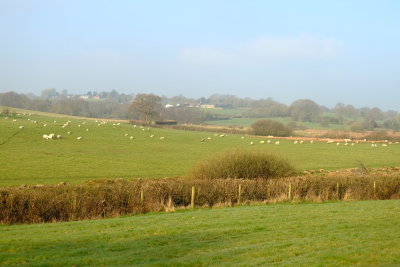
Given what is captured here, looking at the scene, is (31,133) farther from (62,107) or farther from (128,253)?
(62,107)

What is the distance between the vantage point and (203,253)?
1183 cm

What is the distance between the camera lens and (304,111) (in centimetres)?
17875

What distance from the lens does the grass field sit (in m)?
42.3

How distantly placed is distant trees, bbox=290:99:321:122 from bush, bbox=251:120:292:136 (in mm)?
62239

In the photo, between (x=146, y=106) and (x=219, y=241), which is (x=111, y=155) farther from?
(x=146, y=106)

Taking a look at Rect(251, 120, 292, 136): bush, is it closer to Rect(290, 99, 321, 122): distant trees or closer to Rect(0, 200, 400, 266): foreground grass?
Rect(290, 99, 321, 122): distant trees

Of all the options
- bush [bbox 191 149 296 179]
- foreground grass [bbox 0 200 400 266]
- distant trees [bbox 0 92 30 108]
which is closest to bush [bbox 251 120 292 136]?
bush [bbox 191 149 296 179]

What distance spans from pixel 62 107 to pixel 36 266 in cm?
16396

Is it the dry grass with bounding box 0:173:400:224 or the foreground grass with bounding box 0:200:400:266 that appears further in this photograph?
the dry grass with bounding box 0:173:400:224

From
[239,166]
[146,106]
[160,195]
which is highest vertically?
[146,106]

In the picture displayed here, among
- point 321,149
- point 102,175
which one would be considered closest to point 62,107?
point 321,149

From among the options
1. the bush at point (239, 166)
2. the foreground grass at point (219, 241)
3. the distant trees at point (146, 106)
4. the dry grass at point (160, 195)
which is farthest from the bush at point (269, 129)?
the foreground grass at point (219, 241)

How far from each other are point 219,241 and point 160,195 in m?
11.2

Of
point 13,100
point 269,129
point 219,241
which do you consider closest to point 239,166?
point 219,241
